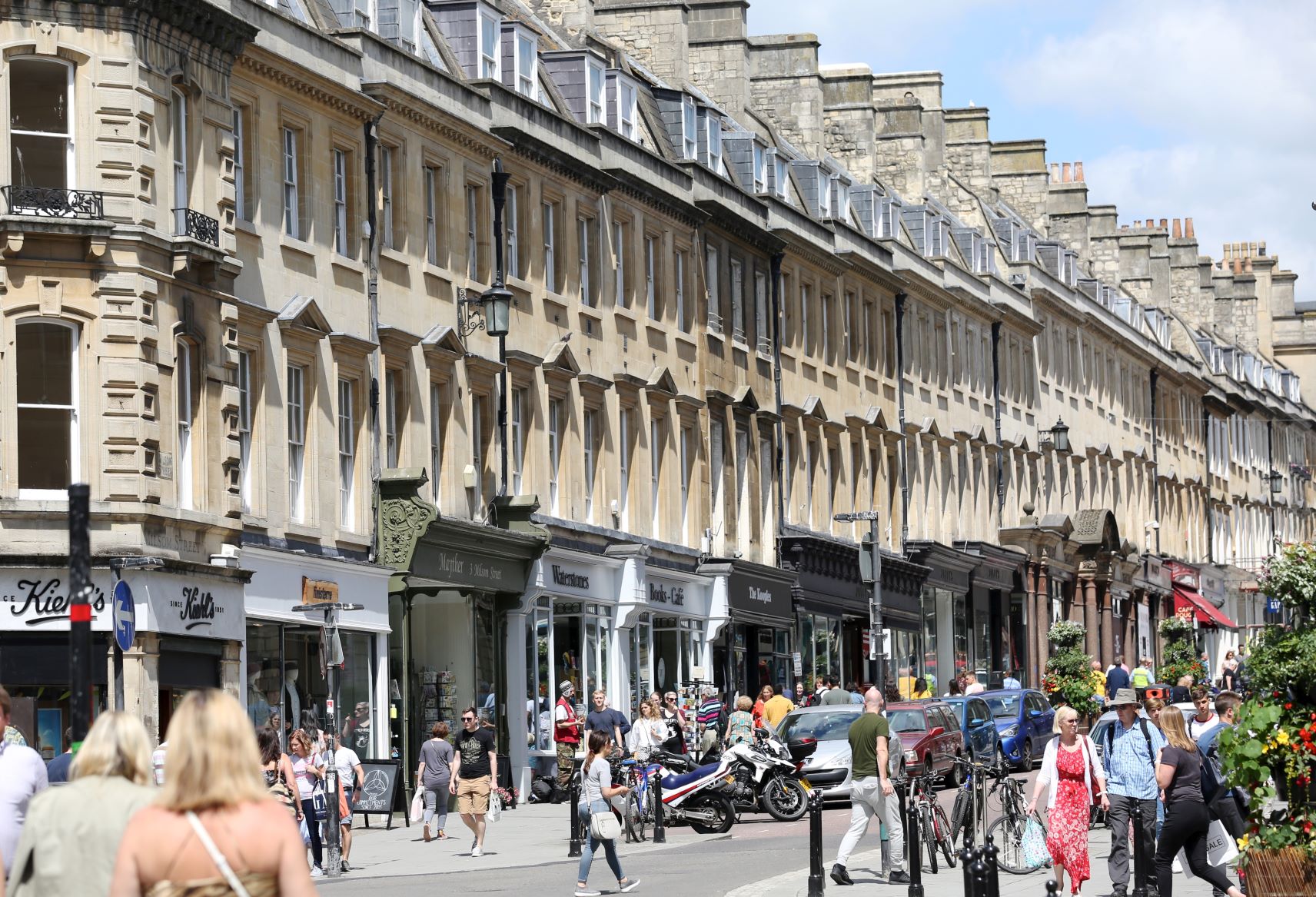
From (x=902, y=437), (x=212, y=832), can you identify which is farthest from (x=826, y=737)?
(x=212, y=832)

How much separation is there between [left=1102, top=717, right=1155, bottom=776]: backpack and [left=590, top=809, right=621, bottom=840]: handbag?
14.7ft

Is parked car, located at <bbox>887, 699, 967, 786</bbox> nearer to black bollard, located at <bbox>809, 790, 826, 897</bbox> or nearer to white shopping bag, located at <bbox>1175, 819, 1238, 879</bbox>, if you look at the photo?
black bollard, located at <bbox>809, 790, 826, 897</bbox>

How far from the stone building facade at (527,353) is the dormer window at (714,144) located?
0.13 metres

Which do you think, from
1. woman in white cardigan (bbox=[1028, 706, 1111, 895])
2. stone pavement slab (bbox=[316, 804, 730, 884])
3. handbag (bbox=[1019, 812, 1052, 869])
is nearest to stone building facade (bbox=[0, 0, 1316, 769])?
stone pavement slab (bbox=[316, 804, 730, 884])

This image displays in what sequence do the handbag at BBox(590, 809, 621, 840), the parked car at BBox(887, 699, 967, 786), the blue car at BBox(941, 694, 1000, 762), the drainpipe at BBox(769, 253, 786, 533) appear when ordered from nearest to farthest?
1. the handbag at BBox(590, 809, 621, 840)
2. the parked car at BBox(887, 699, 967, 786)
3. the blue car at BBox(941, 694, 1000, 762)
4. the drainpipe at BBox(769, 253, 786, 533)

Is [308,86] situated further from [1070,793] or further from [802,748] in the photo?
[1070,793]

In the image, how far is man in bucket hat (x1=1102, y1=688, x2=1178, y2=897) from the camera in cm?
1836

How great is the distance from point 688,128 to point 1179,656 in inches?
1015

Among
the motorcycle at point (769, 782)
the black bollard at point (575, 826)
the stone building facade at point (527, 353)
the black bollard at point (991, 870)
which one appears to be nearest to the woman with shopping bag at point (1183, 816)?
the black bollard at point (991, 870)

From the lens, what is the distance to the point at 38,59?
87.8 feet

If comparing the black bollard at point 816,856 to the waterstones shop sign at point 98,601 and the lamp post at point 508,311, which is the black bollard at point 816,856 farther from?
the lamp post at point 508,311

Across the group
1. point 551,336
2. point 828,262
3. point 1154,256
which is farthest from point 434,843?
point 1154,256

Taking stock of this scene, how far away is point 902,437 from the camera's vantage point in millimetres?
57375

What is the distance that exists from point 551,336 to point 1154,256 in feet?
191
